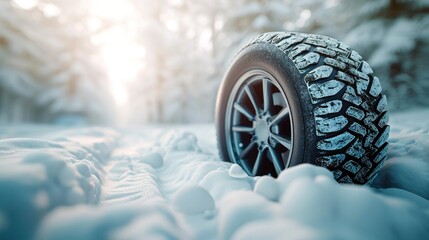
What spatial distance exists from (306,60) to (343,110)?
30cm

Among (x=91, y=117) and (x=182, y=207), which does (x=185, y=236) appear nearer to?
(x=182, y=207)

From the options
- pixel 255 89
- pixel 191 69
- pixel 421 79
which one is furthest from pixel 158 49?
pixel 255 89

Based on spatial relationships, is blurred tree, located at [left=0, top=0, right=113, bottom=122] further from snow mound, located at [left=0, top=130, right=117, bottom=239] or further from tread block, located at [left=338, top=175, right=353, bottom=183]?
tread block, located at [left=338, top=175, right=353, bottom=183]

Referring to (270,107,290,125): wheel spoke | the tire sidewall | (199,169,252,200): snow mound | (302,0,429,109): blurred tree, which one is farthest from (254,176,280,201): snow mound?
(302,0,429,109): blurred tree

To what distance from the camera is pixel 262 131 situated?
65.0 inches

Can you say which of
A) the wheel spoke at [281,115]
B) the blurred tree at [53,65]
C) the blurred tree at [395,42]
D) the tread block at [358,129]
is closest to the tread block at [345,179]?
the tread block at [358,129]

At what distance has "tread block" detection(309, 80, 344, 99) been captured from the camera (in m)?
1.14

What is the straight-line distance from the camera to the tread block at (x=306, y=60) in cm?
121

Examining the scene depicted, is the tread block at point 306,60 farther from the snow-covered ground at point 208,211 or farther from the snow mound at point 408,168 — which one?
the snow mound at point 408,168

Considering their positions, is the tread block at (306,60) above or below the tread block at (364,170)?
above

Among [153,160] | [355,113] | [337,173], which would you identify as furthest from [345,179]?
[153,160]

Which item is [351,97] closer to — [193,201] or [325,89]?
[325,89]

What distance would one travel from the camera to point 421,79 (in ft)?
28.0

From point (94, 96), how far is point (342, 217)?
2130 cm
